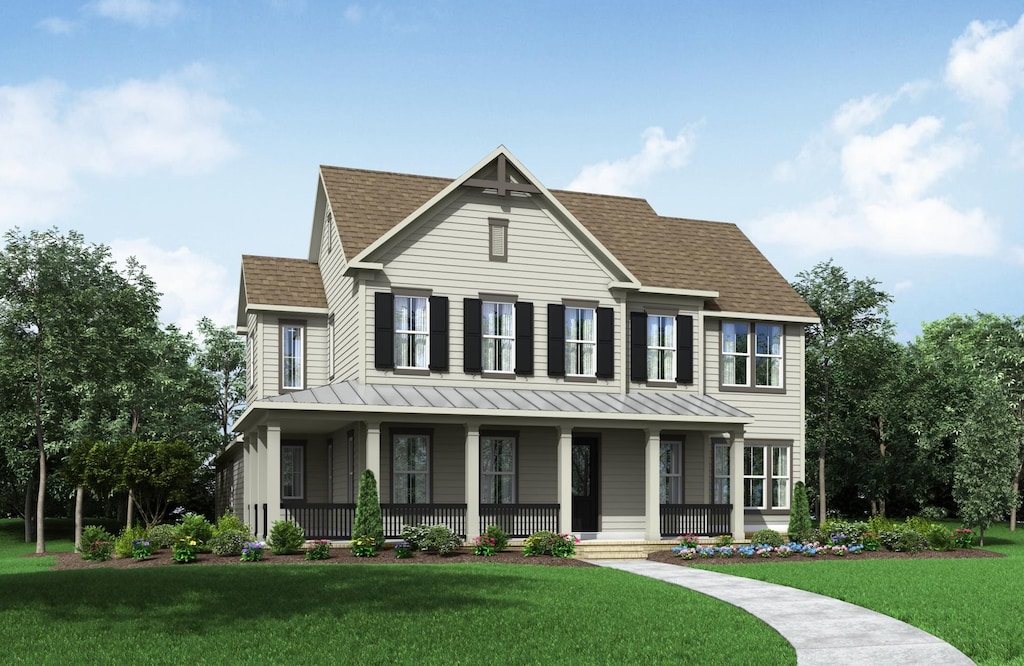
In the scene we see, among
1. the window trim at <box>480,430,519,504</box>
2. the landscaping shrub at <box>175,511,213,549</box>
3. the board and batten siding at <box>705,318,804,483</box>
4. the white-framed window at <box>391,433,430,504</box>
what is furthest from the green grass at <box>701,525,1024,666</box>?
the landscaping shrub at <box>175,511,213,549</box>

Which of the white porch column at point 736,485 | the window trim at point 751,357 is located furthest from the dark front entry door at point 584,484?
the window trim at point 751,357

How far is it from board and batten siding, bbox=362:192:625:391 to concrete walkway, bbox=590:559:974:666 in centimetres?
893

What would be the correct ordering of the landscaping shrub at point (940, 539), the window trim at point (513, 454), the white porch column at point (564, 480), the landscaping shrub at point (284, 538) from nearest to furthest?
the landscaping shrub at point (284, 538) → the white porch column at point (564, 480) → the landscaping shrub at point (940, 539) → the window trim at point (513, 454)

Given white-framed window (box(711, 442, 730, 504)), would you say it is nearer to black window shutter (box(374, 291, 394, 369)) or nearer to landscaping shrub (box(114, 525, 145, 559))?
black window shutter (box(374, 291, 394, 369))

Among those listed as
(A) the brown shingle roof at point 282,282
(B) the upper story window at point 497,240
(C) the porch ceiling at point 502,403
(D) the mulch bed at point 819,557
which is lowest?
(D) the mulch bed at point 819,557

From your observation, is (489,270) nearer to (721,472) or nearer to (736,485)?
(736,485)

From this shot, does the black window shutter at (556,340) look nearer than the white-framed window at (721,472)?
Yes

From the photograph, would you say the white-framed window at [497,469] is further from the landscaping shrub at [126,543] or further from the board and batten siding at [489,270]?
the landscaping shrub at [126,543]

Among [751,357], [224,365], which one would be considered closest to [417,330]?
[751,357]

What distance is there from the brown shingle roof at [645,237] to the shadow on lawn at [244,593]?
1061cm

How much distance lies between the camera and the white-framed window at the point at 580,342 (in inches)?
1093

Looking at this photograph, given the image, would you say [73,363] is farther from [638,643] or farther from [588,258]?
[638,643]

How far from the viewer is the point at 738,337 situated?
30.6 metres

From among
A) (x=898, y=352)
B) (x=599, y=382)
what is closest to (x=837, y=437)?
(x=898, y=352)
